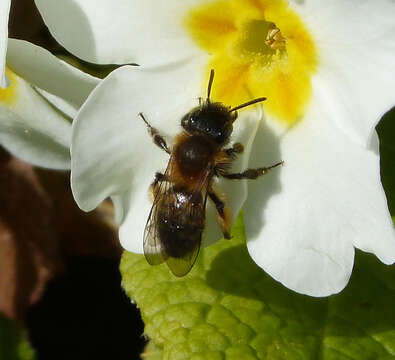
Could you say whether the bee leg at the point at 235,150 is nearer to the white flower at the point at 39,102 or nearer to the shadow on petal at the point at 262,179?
the shadow on petal at the point at 262,179

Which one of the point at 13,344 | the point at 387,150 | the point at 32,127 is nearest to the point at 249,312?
the point at 387,150

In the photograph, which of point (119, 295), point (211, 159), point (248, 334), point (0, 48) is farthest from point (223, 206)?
point (119, 295)

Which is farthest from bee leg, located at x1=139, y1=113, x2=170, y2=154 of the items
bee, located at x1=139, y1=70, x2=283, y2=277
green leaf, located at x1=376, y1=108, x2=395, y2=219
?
green leaf, located at x1=376, y1=108, x2=395, y2=219

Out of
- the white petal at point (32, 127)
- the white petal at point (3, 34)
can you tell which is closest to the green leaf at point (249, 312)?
the white petal at point (32, 127)

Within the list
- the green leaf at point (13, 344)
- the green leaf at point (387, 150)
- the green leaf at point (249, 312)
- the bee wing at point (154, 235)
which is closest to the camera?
the bee wing at point (154, 235)

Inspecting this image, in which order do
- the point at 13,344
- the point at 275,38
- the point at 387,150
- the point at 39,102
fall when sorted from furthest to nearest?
the point at 13,344, the point at 387,150, the point at 39,102, the point at 275,38

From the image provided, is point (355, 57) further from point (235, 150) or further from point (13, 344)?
point (13, 344)

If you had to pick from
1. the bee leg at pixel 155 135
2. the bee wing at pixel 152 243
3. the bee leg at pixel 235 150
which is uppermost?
the bee leg at pixel 155 135
